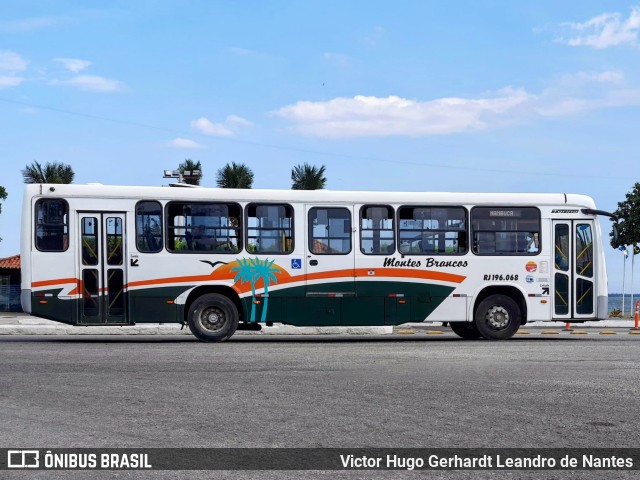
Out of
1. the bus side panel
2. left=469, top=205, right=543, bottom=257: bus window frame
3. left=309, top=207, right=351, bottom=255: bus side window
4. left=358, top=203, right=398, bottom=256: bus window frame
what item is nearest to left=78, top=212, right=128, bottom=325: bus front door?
the bus side panel

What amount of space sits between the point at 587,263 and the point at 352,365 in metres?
8.74

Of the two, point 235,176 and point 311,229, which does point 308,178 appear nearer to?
point 235,176

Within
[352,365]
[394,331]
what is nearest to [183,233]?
[352,365]

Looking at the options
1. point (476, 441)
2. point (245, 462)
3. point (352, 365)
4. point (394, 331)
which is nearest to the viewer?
point (245, 462)

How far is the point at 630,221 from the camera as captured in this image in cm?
5019

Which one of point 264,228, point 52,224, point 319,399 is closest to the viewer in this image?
point 319,399

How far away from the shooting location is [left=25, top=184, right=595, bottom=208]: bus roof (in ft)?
60.7

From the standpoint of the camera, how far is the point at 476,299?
19797 mm

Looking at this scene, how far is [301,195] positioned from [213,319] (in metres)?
3.31

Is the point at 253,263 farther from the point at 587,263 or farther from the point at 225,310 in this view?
the point at 587,263

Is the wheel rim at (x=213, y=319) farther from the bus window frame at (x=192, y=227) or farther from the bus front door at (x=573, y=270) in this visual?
the bus front door at (x=573, y=270)

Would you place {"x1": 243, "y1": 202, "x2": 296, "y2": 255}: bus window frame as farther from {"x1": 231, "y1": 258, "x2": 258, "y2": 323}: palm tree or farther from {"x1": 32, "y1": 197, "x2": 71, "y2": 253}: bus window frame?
{"x1": 32, "y1": 197, "x2": 71, "y2": 253}: bus window frame

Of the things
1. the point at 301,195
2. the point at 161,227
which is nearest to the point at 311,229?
the point at 301,195

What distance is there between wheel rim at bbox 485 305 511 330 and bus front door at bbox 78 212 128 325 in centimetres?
807
